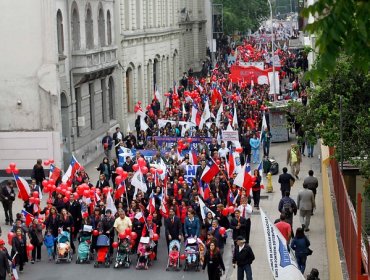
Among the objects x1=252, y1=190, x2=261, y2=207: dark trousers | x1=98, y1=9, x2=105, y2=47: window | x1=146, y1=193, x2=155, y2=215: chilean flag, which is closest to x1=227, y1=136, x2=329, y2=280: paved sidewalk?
x1=252, y1=190, x2=261, y2=207: dark trousers

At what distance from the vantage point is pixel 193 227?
21375mm

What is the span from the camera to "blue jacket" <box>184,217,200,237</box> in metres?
21.4

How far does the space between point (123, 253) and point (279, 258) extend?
6119mm

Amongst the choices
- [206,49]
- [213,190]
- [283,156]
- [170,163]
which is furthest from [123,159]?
[206,49]

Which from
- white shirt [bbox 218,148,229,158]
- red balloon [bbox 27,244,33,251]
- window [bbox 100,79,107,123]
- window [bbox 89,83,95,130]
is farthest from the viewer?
window [bbox 100,79,107,123]

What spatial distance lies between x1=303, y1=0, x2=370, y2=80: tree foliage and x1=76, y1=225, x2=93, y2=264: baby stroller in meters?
14.2

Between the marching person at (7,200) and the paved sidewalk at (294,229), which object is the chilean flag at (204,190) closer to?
the paved sidewalk at (294,229)

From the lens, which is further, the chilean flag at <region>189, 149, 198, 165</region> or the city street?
the chilean flag at <region>189, 149, 198, 165</region>

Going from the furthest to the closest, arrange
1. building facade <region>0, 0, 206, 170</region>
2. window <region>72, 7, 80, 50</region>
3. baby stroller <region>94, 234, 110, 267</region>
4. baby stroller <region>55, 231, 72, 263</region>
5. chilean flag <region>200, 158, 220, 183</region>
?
Answer: window <region>72, 7, 80, 50</region> → building facade <region>0, 0, 206, 170</region> → chilean flag <region>200, 158, 220, 183</region> → baby stroller <region>55, 231, 72, 263</region> → baby stroller <region>94, 234, 110, 267</region>

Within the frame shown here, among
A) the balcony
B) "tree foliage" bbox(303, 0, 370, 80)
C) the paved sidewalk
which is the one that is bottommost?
the paved sidewalk

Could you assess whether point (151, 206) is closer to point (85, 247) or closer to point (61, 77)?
point (85, 247)

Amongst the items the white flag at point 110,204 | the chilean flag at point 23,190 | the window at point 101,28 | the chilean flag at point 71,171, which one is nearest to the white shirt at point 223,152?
the chilean flag at point 71,171

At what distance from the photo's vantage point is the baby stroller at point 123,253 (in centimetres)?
2125

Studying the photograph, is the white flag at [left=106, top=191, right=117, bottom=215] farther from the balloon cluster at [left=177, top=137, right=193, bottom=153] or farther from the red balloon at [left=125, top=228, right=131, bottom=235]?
the balloon cluster at [left=177, top=137, right=193, bottom=153]
